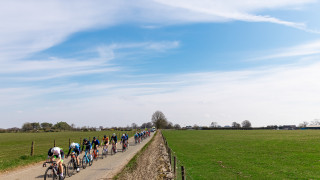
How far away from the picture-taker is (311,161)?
2453cm

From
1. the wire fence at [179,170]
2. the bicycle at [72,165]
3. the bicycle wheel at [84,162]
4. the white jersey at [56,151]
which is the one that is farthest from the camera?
the bicycle wheel at [84,162]

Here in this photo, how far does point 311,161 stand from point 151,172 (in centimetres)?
1544

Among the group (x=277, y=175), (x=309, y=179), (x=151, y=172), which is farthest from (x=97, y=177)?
(x=309, y=179)

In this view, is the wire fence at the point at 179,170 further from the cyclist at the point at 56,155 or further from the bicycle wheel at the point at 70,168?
the bicycle wheel at the point at 70,168

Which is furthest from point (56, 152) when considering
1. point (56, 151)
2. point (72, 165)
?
point (72, 165)

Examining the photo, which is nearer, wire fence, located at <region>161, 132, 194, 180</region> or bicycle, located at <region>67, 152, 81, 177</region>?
wire fence, located at <region>161, 132, 194, 180</region>

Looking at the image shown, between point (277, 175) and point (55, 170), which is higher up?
point (55, 170)

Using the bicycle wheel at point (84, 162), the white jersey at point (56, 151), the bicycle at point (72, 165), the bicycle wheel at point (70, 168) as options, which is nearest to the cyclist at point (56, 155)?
the white jersey at point (56, 151)

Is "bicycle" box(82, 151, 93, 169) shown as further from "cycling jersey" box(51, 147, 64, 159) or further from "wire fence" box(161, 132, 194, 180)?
Result: "wire fence" box(161, 132, 194, 180)

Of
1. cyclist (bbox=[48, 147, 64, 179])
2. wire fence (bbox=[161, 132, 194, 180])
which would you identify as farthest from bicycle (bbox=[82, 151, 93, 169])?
wire fence (bbox=[161, 132, 194, 180])

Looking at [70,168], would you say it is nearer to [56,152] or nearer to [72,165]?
[72,165]

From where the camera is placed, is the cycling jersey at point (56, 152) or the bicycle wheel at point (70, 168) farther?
the bicycle wheel at point (70, 168)

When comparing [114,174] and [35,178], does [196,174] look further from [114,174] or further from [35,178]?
[35,178]

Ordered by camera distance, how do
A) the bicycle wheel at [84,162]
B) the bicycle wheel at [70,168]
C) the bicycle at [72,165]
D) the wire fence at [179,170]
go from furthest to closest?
the bicycle wheel at [84,162] < the bicycle at [72,165] < the bicycle wheel at [70,168] < the wire fence at [179,170]
